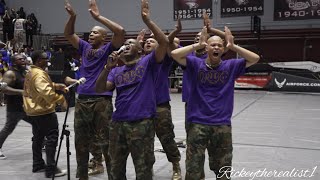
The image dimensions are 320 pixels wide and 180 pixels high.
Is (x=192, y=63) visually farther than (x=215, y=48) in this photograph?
Yes

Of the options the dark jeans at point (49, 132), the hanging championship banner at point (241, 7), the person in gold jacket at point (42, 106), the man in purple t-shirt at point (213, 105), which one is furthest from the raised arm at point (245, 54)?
the hanging championship banner at point (241, 7)

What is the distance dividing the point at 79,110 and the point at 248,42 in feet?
58.7

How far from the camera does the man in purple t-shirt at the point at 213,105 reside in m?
3.85

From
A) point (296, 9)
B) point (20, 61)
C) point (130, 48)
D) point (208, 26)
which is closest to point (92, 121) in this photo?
point (130, 48)

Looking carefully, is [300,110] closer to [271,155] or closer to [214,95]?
[271,155]

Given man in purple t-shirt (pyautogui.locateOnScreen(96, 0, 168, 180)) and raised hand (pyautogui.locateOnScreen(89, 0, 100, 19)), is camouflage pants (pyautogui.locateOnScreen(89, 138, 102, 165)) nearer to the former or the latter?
man in purple t-shirt (pyautogui.locateOnScreen(96, 0, 168, 180))

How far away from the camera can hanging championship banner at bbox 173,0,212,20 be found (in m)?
21.8

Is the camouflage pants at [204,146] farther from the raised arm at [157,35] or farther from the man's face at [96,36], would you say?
the man's face at [96,36]

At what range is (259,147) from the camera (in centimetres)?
710

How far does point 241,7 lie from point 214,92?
710 inches

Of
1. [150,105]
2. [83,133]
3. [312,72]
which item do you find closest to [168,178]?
[83,133]

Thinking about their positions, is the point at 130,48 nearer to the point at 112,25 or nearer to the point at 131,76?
the point at 131,76

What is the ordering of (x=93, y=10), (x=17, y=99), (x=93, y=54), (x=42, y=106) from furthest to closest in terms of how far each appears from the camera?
(x=17, y=99), (x=42, y=106), (x=93, y=54), (x=93, y=10)

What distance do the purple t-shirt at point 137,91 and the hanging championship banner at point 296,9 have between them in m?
17.9
